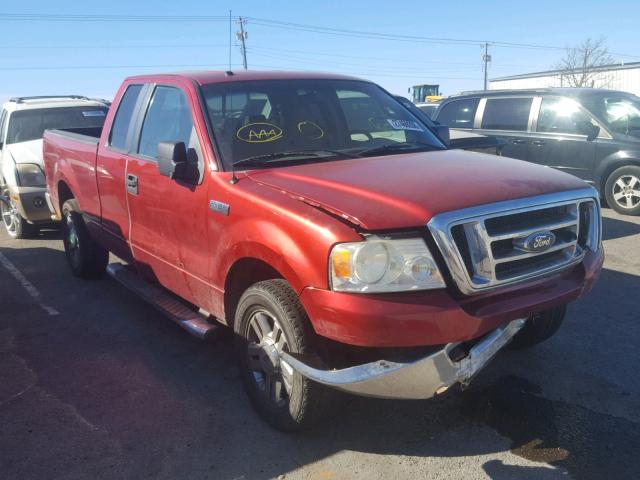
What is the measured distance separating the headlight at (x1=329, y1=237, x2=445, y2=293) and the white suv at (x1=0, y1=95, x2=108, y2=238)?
18.4 feet

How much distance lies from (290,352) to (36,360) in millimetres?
2467

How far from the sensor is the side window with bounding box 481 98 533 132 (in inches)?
377

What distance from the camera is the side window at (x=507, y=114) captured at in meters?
9.57

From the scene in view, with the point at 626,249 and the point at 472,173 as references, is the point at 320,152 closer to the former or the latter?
the point at 472,173

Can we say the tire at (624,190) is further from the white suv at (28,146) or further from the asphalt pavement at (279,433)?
the white suv at (28,146)

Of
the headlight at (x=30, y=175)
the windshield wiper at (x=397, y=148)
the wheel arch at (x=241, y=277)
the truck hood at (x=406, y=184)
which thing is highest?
the windshield wiper at (x=397, y=148)

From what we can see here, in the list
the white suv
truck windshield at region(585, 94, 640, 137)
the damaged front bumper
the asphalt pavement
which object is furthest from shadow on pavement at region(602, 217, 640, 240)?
the white suv

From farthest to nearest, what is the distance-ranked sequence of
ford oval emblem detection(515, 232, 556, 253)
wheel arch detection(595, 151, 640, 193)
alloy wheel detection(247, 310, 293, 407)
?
wheel arch detection(595, 151, 640, 193) → alloy wheel detection(247, 310, 293, 407) → ford oval emblem detection(515, 232, 556, 253)

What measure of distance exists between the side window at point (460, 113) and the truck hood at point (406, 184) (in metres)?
6.85

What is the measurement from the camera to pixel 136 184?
4492 mm

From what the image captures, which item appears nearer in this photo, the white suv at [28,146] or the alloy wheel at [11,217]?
the white suv at [28,146]

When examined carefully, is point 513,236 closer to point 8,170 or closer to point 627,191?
point 627,191

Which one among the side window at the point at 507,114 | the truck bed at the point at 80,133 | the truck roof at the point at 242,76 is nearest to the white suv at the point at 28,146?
the truck bed at the point at 80,133

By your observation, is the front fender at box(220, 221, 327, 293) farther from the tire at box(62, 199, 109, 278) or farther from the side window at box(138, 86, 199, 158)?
the tire at box(62, 199, 109, 278)
